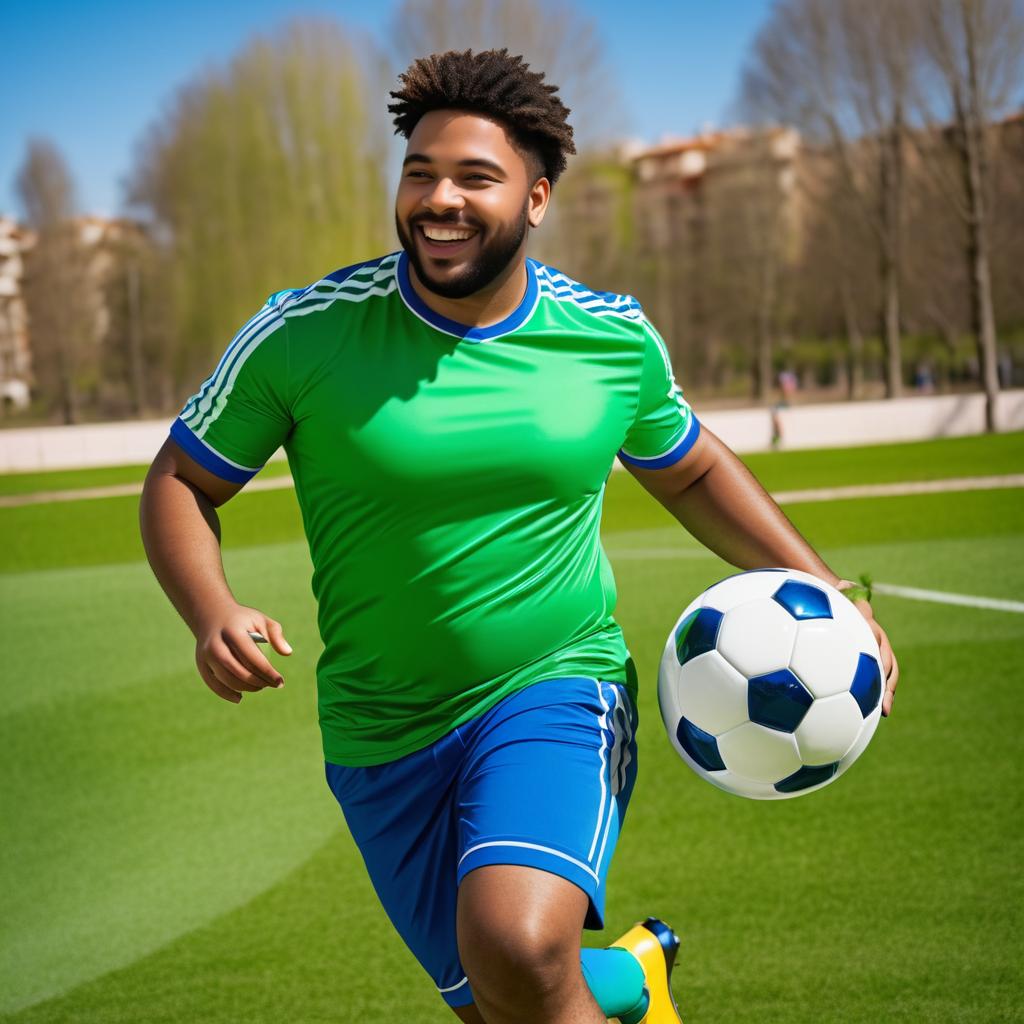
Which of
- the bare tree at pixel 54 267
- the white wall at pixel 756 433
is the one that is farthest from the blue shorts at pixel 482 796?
the bare tree at pixel 54 267

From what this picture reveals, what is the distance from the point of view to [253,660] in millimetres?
2373

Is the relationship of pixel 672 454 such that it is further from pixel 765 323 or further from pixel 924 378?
pixel 765 323

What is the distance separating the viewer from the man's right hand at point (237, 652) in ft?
7.79

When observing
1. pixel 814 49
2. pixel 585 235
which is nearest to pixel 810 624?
pixel 814 49

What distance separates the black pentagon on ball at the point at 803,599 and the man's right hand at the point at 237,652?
1.20m

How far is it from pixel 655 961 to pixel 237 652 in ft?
4.71

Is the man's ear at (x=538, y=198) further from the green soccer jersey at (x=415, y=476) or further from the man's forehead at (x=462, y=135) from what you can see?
the green soccer jersey at (x=415, y=476)

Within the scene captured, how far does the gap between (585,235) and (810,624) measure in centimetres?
4770

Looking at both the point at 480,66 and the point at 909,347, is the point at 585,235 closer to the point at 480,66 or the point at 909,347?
the point at 909,347

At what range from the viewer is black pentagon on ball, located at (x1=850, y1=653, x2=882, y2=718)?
289 cm

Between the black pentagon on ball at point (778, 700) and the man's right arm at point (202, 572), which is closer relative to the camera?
the man's right arm at point (202, 572)

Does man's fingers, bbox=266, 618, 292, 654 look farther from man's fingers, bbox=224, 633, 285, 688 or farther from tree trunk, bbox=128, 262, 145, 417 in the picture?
tree trunk, bbox=128, 262, 145, 417

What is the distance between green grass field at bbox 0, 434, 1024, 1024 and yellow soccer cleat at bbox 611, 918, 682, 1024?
0.41 m

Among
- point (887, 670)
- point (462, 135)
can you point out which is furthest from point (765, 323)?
point (462, 135)
